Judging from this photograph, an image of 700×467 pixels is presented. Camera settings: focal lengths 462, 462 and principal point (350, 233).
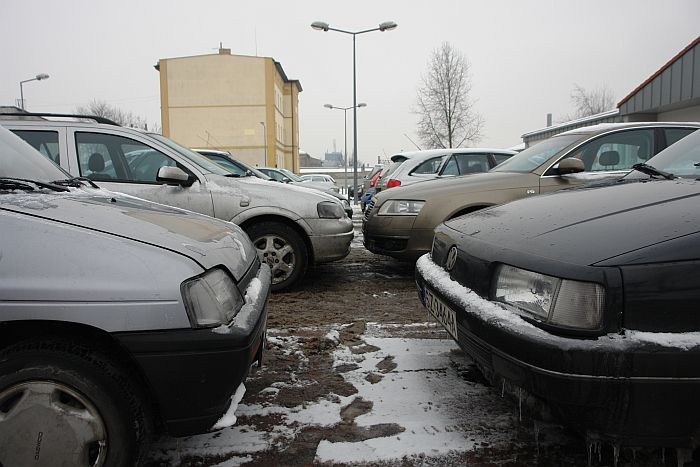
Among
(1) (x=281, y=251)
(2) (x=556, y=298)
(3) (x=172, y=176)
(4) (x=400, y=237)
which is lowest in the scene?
(1) (x=281, y=251)

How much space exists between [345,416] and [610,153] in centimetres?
425

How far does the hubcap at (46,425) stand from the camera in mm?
1526

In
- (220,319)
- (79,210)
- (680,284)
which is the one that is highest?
(79,210)

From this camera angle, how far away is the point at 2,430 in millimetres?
1522

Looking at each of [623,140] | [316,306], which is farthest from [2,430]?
[623,140]

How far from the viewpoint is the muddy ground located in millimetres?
1977

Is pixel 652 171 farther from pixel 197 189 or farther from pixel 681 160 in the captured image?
pixel 197 189

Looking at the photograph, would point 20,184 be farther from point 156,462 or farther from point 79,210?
point 156,462

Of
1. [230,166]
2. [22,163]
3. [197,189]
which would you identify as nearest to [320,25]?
[230,166]

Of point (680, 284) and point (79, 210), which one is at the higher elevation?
point (79, 210)

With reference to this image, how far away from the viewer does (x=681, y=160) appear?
9.20ft

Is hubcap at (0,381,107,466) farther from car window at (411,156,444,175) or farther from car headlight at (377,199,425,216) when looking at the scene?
car window at (411,156,444,175)

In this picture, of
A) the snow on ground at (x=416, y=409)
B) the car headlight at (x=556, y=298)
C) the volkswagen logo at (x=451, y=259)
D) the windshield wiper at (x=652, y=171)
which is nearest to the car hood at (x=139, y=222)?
the snow on ground at (x=416, y=409)

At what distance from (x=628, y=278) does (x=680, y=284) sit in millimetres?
161
